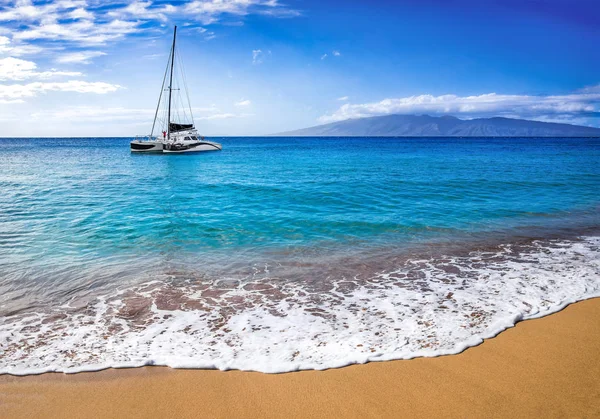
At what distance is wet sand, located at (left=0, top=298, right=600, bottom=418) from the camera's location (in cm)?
378

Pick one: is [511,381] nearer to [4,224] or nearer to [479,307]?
[479,307]

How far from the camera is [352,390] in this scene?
13.4 ft

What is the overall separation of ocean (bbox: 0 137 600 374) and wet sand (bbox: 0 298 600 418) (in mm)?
259

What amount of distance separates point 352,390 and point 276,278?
4.03 m

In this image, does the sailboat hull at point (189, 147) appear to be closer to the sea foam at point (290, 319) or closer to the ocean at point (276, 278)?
the ocean at point (276, 278)

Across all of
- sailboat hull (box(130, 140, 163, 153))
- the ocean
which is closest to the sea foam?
the ocean

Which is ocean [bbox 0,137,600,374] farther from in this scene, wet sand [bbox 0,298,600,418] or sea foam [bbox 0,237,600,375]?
wet sand [bbox 0,298,600,418]

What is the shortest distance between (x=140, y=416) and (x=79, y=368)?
54.9 inches

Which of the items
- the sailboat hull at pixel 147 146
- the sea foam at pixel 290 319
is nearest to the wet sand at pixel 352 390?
the sea foam at pixel 290 319

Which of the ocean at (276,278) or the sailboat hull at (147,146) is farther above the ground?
the sailboat hull at (147,146)

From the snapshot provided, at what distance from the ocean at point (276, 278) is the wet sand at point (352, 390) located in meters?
0.26

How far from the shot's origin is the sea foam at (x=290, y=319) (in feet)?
15.7

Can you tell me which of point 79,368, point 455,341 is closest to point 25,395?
point 79,368

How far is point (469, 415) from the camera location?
3695 mm
